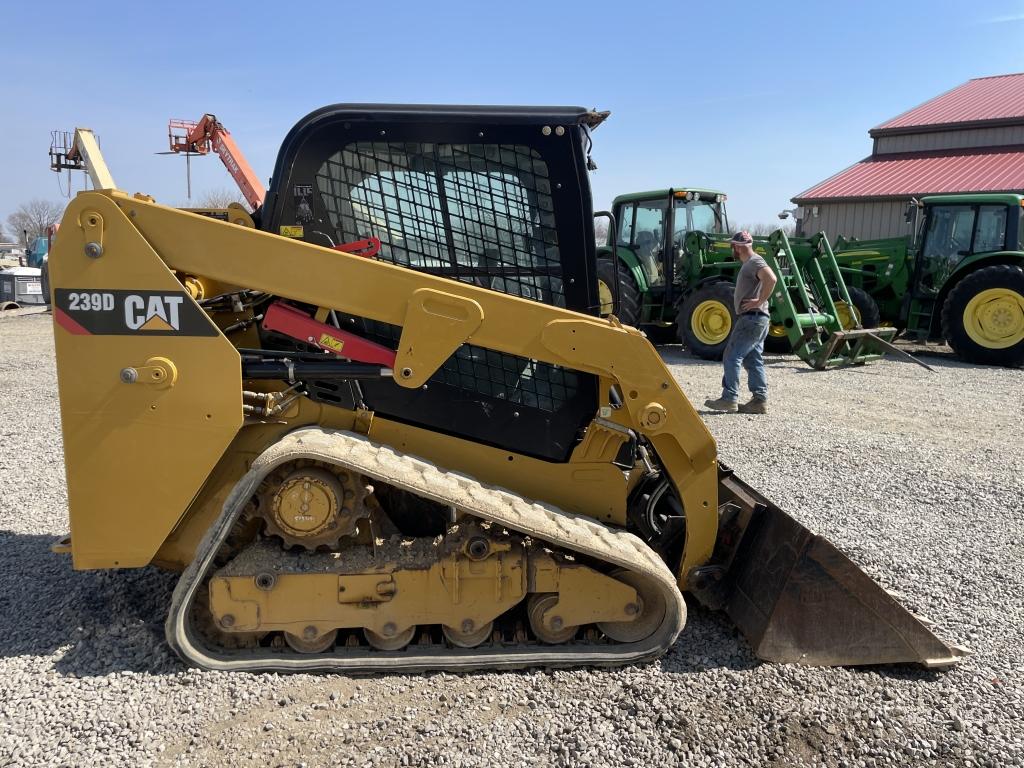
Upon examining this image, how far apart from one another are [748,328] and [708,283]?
14.7 feet

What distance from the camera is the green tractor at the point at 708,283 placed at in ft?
35.2

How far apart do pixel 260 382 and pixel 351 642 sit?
1132 millimetres

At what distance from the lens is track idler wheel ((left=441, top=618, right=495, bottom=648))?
281 centimetres

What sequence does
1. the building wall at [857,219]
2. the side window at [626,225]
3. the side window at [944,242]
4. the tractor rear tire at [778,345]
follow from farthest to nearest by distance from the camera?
the building wall at [857,219] < the side window at [626,225] < the tractor rear tire at [778,345] < the side window at [944,242]

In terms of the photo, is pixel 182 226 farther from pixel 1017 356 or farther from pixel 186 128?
pixel 1017 356

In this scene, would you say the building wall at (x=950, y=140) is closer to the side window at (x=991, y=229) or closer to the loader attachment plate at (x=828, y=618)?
the side window at (x=991, y=229)

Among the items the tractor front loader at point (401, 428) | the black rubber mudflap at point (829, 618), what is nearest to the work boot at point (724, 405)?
the tractor front loader at point (401, 428)

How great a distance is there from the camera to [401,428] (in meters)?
3.00

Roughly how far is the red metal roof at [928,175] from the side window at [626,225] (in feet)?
46.7

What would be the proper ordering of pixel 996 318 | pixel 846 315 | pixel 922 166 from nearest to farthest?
pixel 996 318 → pixel 846 315 → pixel 922 166

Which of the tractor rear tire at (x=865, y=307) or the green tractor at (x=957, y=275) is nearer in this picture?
the green tractor at (x=957, y=275)

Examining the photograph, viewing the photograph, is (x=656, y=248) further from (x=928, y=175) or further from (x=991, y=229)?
(x=928, y=175)

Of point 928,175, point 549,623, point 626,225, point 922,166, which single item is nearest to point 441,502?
point 549,623

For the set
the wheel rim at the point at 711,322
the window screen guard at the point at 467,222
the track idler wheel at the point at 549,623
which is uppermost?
the window screen guard at the point at 467,222
